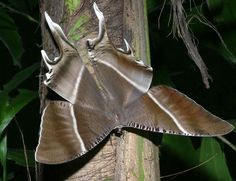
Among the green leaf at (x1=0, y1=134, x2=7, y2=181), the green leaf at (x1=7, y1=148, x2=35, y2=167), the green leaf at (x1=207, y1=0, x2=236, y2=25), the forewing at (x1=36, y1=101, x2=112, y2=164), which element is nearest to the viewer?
the forewing at (x1=36, y1=101, x2=112, y2=164)

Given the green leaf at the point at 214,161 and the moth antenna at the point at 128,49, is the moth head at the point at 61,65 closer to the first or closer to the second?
the moth antenna at the point at 128,49

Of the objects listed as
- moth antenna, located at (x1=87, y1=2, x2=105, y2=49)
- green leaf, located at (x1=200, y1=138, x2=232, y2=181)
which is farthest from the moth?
green leaf, located at (x1=200, y1=138, x2=232, y2=181)

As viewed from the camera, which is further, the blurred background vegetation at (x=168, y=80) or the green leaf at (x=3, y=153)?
the blurred background vegetation at (x=168, y=80)

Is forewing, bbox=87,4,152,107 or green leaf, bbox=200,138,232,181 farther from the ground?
forewing, bbox=87,4,152,107

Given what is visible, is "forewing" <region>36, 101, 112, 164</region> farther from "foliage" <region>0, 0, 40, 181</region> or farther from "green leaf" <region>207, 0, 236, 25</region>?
"green leaf" <region>207, 0, 236, 25</region>

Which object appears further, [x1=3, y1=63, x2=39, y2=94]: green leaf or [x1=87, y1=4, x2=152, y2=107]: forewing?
[x1=3, y1=63, x2=39, y2=94]: green leaf

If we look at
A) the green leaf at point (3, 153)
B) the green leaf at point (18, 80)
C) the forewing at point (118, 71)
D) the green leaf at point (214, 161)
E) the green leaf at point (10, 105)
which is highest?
the forewing at point (118, 71)

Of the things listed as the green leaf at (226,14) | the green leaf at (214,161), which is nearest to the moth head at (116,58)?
the green leaf at (214,161)

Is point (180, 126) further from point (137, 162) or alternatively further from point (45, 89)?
point (45, 89)
